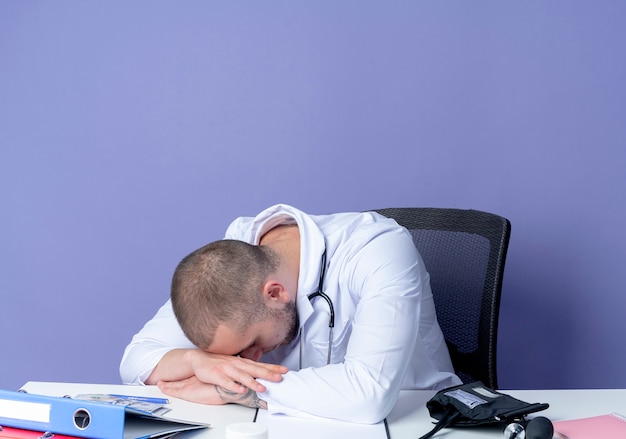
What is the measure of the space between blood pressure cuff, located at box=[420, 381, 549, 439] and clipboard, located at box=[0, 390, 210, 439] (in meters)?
0.52

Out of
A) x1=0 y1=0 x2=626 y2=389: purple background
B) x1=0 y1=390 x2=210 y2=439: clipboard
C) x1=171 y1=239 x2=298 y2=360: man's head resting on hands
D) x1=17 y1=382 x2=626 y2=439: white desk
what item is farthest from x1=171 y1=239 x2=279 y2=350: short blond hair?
x1=0 y1=0 x2=626 y2=389: purple background

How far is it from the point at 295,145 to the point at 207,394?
1304 mm

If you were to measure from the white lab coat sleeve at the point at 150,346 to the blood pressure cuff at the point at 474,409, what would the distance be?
643mm

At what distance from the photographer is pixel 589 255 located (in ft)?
8.30

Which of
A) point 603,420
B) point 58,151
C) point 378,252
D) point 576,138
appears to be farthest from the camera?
point 58,151

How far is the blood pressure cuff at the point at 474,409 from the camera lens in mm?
1301

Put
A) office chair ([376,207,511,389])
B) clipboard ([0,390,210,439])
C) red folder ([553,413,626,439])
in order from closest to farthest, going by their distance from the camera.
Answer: clipboard ([0,390,210,439]) → red folder ([553,413,626,439]) → office chair ([376,207,511,389])

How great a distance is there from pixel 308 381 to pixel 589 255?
1.50m

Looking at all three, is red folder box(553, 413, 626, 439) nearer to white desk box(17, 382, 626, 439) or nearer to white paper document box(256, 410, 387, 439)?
white desk box(17, 382, 626, 439)

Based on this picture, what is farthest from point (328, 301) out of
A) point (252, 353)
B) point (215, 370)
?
point (215, 370)

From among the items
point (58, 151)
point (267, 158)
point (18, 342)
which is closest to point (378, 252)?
point (267, 158)

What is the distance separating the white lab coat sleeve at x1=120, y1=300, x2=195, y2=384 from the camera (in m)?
1.68

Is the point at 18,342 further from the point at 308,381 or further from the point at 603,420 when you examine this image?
the point at 603,420

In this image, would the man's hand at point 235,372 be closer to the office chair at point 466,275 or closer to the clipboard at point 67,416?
the clipboard at point 67,416
